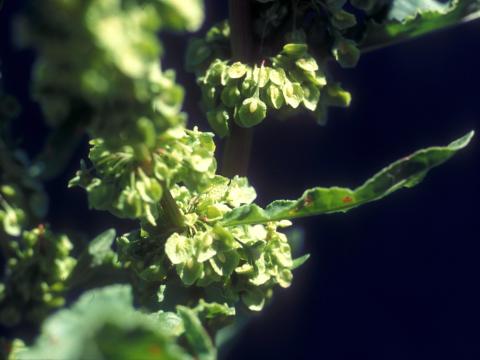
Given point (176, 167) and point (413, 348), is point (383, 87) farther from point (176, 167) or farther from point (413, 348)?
point (176, 167)

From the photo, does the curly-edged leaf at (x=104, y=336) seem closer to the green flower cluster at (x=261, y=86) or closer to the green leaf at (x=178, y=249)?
the green leaf at (x=178, y=249)

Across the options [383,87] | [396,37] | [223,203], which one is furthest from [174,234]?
[383,87]

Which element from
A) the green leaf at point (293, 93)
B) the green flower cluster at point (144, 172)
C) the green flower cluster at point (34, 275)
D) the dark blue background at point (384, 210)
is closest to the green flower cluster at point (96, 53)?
the green flower cluster at point (144, 172)

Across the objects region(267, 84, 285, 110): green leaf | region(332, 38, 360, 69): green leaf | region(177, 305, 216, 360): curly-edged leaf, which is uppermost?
region(332, 38, 360, 69): green leaf

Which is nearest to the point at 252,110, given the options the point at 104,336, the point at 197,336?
the point at 197,336

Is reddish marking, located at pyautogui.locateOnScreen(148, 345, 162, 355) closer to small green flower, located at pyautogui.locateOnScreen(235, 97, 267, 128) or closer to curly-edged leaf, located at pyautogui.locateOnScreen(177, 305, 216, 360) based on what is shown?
curly-edged leaf, located at pyautogui.locateOnScreen(177, 305, 216, 360)

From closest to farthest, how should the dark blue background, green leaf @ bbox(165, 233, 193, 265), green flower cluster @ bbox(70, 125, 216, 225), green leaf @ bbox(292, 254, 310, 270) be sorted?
green flower cluster @ bbox(70, 125, 216, 225), green leaf @ bbox(165, 233, 193, 265), green leaf @ bbox(292, 254, 310, 270), the dark blue background

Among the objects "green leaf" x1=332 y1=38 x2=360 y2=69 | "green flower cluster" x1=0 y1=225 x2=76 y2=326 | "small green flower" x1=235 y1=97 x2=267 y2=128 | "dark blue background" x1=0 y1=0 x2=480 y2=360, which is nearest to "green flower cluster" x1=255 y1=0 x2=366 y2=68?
"green leaf" x1=332 y1=38 x2=360 y2=69
